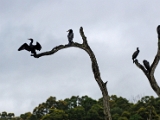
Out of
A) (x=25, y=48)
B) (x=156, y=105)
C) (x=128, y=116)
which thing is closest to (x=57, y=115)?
(x=128, y=116)

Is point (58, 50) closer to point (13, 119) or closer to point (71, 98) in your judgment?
point (71, 98)

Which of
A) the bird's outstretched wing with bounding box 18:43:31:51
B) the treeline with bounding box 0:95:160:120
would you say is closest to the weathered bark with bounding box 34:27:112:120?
the bird's outstretched wing with bounding box 18:43:31:51

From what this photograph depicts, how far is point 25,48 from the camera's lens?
13680 mm

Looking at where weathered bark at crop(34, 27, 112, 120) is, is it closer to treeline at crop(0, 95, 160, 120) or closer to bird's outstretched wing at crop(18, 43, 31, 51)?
bird's outstretched wing at crop(18, 43, 31, 51)

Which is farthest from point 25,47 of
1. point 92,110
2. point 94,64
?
point 92,110

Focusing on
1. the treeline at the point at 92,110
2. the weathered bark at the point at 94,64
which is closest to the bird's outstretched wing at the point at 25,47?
the weathered bark at the point at 94,64

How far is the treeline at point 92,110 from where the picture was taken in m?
51.2

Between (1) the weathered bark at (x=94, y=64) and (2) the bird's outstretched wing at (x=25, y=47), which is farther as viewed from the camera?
(2) the bird's outstretched wing at (x=25, y=47)

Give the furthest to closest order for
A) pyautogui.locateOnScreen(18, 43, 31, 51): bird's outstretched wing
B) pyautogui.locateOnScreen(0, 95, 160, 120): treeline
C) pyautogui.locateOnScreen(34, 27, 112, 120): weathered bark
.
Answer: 1. pyautogui.locateOnScreen(0, 95, 160, 120): treeline
2. pyautogui.locateOnScreen(18, 43, 31, 51): bird's outstretched wing
3. pyautogui.locateOnScreen(34, 27, 112, 120): weathered bark

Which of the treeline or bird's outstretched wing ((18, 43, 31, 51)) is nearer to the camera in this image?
bird's outstretched wing ((18, 43, 31, 51))

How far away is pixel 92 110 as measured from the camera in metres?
54.4

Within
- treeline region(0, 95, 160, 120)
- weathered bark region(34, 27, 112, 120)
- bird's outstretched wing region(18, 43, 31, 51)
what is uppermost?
treeline region(0, 95, 160, 120)

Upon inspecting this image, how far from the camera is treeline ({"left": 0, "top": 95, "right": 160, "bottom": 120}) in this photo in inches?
2017

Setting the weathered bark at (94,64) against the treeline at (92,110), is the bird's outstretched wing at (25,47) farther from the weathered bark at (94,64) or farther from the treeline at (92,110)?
the treeline at (92,110)
